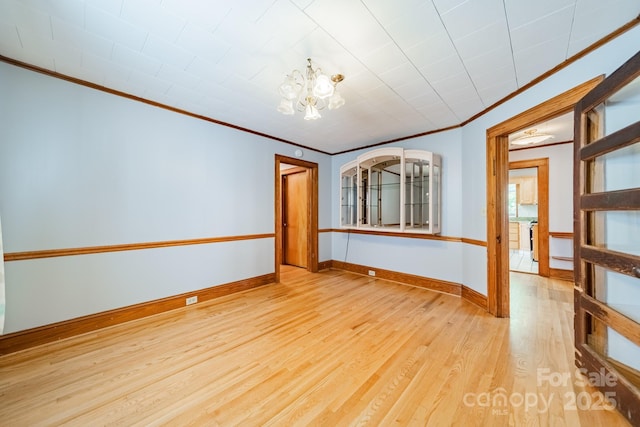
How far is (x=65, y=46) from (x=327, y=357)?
323cm

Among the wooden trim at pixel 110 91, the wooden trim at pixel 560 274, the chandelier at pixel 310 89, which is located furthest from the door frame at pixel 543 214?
the wooden trim at pixel 110 91

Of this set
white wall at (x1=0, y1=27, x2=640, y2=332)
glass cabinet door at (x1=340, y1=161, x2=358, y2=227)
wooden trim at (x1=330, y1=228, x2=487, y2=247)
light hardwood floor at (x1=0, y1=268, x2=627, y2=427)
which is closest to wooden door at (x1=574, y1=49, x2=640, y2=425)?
light hardwood floor at (x1=0, y1=268, x2=627, y2=427)

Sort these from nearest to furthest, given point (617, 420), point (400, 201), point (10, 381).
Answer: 1. point (617, 420)
2. point (10, 381)
3. point (400, 201)

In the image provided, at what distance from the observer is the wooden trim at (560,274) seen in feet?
13.6

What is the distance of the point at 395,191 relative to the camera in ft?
12.7

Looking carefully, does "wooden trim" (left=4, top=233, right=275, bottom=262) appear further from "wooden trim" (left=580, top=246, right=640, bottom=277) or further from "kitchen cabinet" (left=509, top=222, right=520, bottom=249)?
"kitchen cabinet" (left=509, top=222, right=520, bottom=249)

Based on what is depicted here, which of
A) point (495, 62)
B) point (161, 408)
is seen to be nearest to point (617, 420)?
point (495, 62)

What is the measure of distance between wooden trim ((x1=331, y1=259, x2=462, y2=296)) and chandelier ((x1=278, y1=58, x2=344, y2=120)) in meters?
3.00

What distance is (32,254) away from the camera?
2.12m

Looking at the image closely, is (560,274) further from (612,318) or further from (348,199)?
(348,199)

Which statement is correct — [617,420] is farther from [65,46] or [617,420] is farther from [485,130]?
[65,46]

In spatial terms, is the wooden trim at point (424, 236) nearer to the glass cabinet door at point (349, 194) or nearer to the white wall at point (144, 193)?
the white wall at point (144, 193)

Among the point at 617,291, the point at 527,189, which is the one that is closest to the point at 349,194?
the point at 617,291

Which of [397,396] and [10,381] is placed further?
[10,381]
